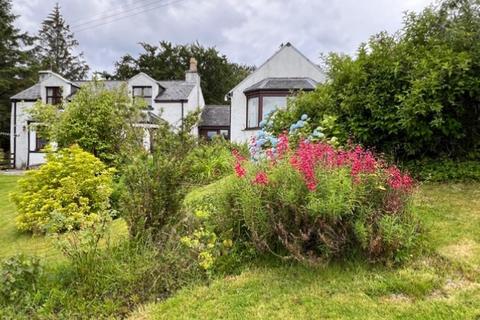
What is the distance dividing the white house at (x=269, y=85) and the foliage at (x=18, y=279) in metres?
13.4

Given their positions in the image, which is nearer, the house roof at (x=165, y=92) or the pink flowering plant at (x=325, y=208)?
the pink flowering plant at (x=325, y=208)

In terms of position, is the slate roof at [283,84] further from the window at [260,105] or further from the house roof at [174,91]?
the house roof at [174,91]

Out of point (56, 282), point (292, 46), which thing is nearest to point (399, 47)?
point (56, 282)

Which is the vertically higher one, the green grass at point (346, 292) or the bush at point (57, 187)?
the bush at point (57, 187)

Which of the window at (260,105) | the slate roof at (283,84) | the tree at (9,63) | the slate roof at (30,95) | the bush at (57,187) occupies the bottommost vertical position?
the bush at (57,187)

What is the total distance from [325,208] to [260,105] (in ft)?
44.5

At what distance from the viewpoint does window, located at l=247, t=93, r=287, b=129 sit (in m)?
16.2

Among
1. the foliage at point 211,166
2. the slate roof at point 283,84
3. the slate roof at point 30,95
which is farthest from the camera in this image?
the slate roof at point 30,95

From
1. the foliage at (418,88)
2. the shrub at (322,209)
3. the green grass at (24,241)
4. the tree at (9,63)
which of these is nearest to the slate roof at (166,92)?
the tree at (9,63)

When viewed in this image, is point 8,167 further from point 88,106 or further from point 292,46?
point 292,46

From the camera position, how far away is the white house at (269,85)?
53.6ft

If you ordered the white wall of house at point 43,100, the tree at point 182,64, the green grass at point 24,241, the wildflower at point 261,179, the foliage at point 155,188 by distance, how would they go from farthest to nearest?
1. the tree at point 182,64
2. the white wall of house at point 43,100
3. the green grass at point 24,241
4. the foliage at point 155,188
5. the wildflower at point 261,179

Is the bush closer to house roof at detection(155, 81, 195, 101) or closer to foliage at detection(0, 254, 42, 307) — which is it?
foliage at detection(0, 254, 42, 307)

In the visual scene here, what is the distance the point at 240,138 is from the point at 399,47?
11.9 m
